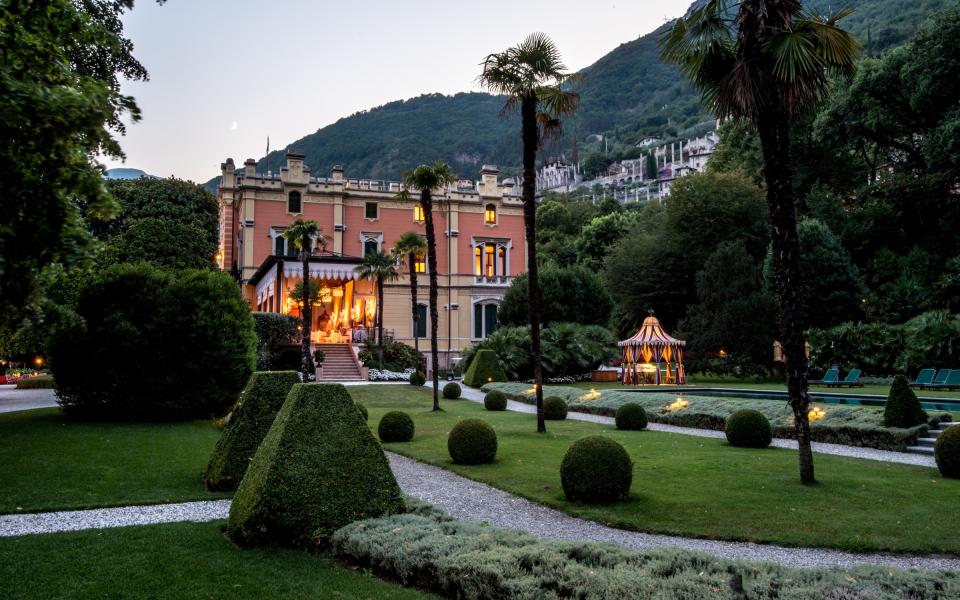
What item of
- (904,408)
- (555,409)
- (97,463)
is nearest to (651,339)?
(555,409)

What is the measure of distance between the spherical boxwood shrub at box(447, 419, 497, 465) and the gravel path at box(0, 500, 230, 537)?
4726 mm

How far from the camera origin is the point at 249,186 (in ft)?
148

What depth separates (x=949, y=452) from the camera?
1077 centimetres

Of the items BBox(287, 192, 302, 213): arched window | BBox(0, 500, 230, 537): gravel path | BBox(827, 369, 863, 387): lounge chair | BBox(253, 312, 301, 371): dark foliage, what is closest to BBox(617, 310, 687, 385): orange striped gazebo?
BBox(827, 369, 863, 387): lounge chair

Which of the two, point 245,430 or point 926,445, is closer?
point 245,430

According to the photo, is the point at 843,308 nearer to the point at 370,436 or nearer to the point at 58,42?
the point at 370,436

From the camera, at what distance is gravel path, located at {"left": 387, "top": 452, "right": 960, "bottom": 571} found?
678 centimetres

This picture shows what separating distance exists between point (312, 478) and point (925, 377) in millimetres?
26055

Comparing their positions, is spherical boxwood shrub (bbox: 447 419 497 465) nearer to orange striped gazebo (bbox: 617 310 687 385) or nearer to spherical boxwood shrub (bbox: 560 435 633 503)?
spherical boxwood shrub (bbox: 560 435 633 503)

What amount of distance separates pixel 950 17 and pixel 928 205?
10.6 meters

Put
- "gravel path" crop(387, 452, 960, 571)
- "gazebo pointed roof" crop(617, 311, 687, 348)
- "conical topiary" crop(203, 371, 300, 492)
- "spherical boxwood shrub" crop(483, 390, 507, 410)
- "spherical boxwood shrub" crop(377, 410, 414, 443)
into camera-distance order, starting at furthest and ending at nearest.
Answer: "gazebo pointed roof" crop(617, 311, 687, 348) → "spherical boxwood shrub" crop(483, 390, 507, 410) → "spherical boxwood shrub" crop(377, 410, 414, 443) → "conical topiary" crop(203, 371, 300, 492) → "gravel path" crop(387, 452, 960, 571)

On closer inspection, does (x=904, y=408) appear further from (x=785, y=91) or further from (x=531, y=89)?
(x=531, y=89)

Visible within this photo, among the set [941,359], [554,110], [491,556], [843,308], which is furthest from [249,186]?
[491,556]

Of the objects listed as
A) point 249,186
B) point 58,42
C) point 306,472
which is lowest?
point 306,472
